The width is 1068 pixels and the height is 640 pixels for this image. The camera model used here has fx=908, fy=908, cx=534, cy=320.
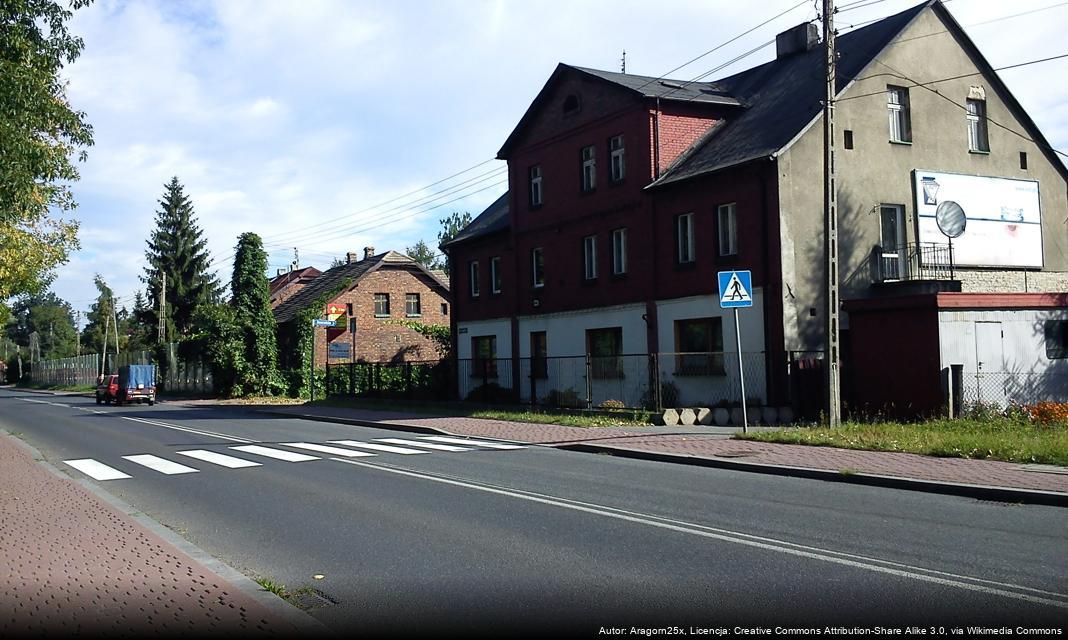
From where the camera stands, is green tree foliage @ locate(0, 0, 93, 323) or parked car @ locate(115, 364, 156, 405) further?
parked car @ locate(115, 364, 156, 405)

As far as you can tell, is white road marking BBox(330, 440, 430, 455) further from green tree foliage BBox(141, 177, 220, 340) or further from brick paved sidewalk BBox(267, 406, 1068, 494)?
green tree foliage BBox(141, 177, 220, 340)

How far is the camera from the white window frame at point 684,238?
2530 cm

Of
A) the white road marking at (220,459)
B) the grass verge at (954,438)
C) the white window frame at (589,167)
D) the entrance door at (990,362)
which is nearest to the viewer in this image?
the grass verge at (954,438)

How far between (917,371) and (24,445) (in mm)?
19304

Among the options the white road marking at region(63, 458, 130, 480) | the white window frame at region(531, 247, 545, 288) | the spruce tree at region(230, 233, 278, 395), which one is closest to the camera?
the white road marking at region(63, 458, 130, 480)

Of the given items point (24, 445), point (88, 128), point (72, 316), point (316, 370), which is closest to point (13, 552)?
point (88, 128)

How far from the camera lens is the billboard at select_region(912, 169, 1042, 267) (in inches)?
972

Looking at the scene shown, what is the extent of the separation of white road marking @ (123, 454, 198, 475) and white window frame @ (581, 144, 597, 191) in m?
16.7

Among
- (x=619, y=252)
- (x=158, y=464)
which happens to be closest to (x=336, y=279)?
(x=619, y=252)

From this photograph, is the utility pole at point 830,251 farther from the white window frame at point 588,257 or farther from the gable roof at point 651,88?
the white window frame at point 588,257

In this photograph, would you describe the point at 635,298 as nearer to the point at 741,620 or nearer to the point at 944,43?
the point at 944,43

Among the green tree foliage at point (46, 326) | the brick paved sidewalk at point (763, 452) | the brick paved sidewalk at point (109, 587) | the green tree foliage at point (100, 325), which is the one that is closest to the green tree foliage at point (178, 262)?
the green tree foliage at point (100, 325)

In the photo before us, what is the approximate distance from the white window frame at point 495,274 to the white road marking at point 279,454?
17087 mm

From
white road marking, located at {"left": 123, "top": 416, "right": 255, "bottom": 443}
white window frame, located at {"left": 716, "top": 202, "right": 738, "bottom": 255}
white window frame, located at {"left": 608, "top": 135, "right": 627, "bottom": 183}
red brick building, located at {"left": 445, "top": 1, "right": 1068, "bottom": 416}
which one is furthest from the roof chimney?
white road marking, located at {"left": 123, "top": 416, "right": 255, "bottom": 443}
